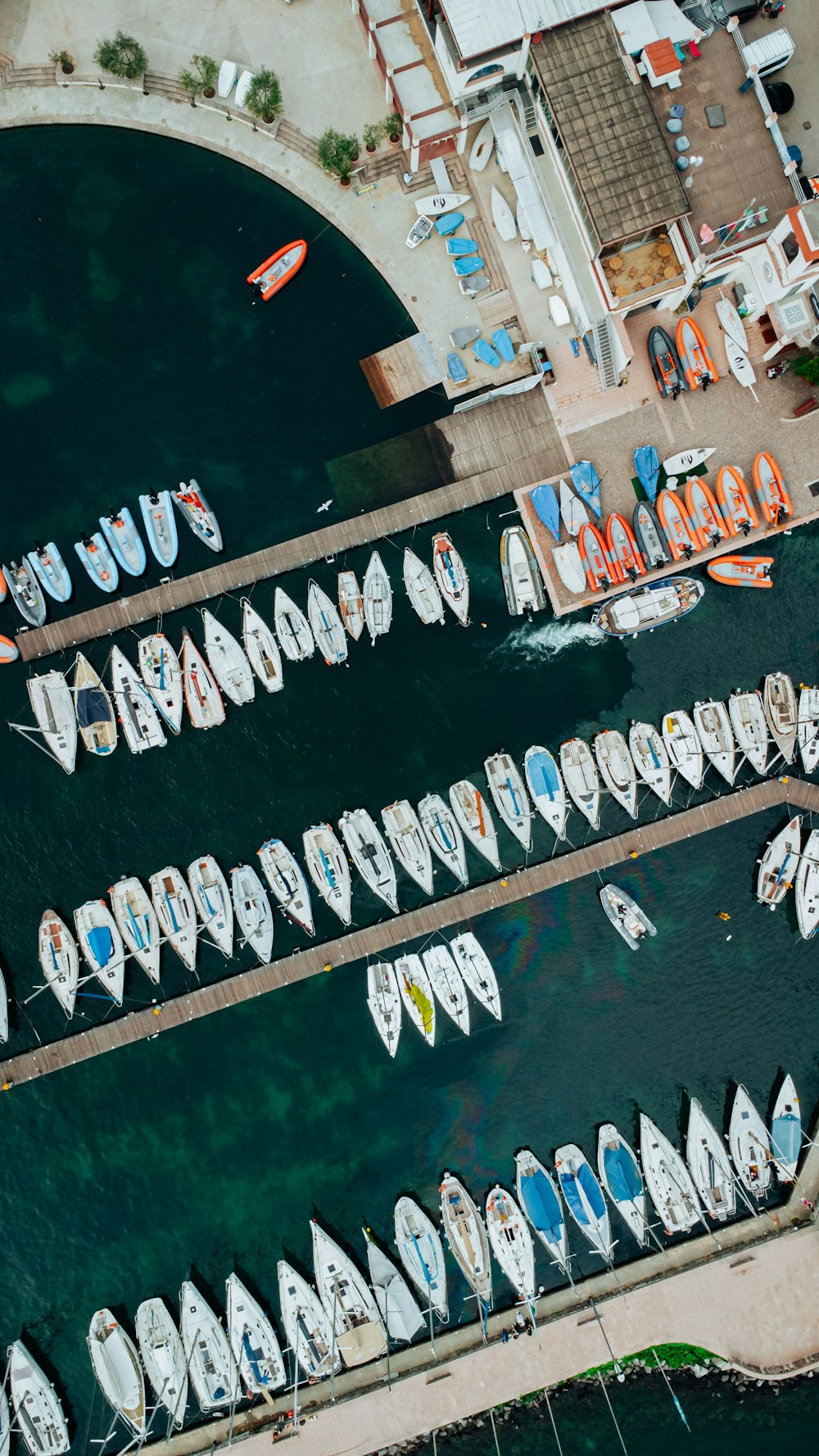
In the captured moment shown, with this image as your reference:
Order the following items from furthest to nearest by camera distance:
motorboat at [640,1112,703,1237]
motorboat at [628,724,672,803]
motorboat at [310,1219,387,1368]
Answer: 1. motorboat at [628,724,672,803]
2. motorboat at [640,1112,703,1237]
3. motorboat at [310,1219,387,1368]

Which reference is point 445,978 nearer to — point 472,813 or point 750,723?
point 472,813

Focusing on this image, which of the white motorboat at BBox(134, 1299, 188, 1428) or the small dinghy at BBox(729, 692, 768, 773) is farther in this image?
the small dinghy at BBox(729, 692, 768, 773)

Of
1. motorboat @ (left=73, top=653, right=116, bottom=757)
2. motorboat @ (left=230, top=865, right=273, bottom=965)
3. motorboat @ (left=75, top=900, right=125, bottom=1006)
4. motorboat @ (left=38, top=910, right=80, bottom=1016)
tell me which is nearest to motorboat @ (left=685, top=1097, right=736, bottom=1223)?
motorboat @ (left=230, top=865, right=273, bottom=965)

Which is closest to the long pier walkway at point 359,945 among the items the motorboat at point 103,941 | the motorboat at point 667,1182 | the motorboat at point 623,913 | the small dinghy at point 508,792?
the motorboat at point 623,913

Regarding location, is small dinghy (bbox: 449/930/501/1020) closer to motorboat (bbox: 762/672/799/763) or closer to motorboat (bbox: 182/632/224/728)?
motorboat (bbox: 182/632/224/728)

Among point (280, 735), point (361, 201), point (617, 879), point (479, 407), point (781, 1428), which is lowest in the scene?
point (781, 1428)

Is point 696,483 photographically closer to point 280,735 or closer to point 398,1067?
point 280,735

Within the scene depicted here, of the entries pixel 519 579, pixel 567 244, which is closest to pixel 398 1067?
pixel 519 579
